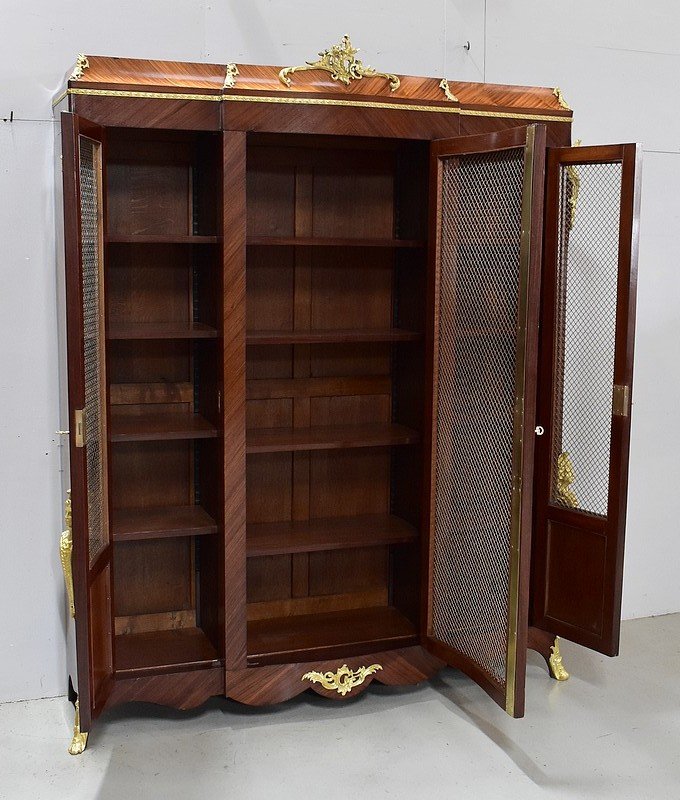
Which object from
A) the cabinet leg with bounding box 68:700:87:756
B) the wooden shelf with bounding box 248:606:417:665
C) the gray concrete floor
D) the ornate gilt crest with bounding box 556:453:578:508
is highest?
the ornate gilt crest with bounding box 556:453:578:508

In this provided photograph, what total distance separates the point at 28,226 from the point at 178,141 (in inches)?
24.1

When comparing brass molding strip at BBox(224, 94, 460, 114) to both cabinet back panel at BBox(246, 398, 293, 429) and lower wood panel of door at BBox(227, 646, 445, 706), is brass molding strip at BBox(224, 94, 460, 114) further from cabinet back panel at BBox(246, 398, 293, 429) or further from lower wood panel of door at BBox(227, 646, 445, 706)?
lower wood panel of door at BBox(227, 646, 445, 706)

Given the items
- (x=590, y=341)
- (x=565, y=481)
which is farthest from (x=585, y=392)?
(x=565, y=481)

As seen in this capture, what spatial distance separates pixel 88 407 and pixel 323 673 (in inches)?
49.1

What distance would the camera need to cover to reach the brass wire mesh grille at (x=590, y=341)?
374 centimetres

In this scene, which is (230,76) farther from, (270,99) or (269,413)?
(269,413)

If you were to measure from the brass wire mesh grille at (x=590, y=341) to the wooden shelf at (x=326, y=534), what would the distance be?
628 millimetres

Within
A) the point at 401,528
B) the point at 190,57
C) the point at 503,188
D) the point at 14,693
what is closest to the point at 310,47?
the point at 190,57

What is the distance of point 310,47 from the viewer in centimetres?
367

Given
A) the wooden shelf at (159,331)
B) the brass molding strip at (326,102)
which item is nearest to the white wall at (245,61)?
the wooden shelf at (159,331)

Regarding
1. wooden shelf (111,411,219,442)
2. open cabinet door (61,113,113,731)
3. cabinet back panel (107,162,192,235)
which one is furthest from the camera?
cabinet back panel (107,162,192,235)

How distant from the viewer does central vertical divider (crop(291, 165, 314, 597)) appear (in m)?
3.67

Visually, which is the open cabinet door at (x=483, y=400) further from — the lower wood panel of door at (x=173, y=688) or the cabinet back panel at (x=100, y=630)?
the cabinet back panel at (x=100, y=630)

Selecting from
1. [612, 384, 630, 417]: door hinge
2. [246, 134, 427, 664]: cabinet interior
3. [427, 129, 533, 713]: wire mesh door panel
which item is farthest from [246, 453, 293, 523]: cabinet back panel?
[612, 384, 630, 417]: door hinge
